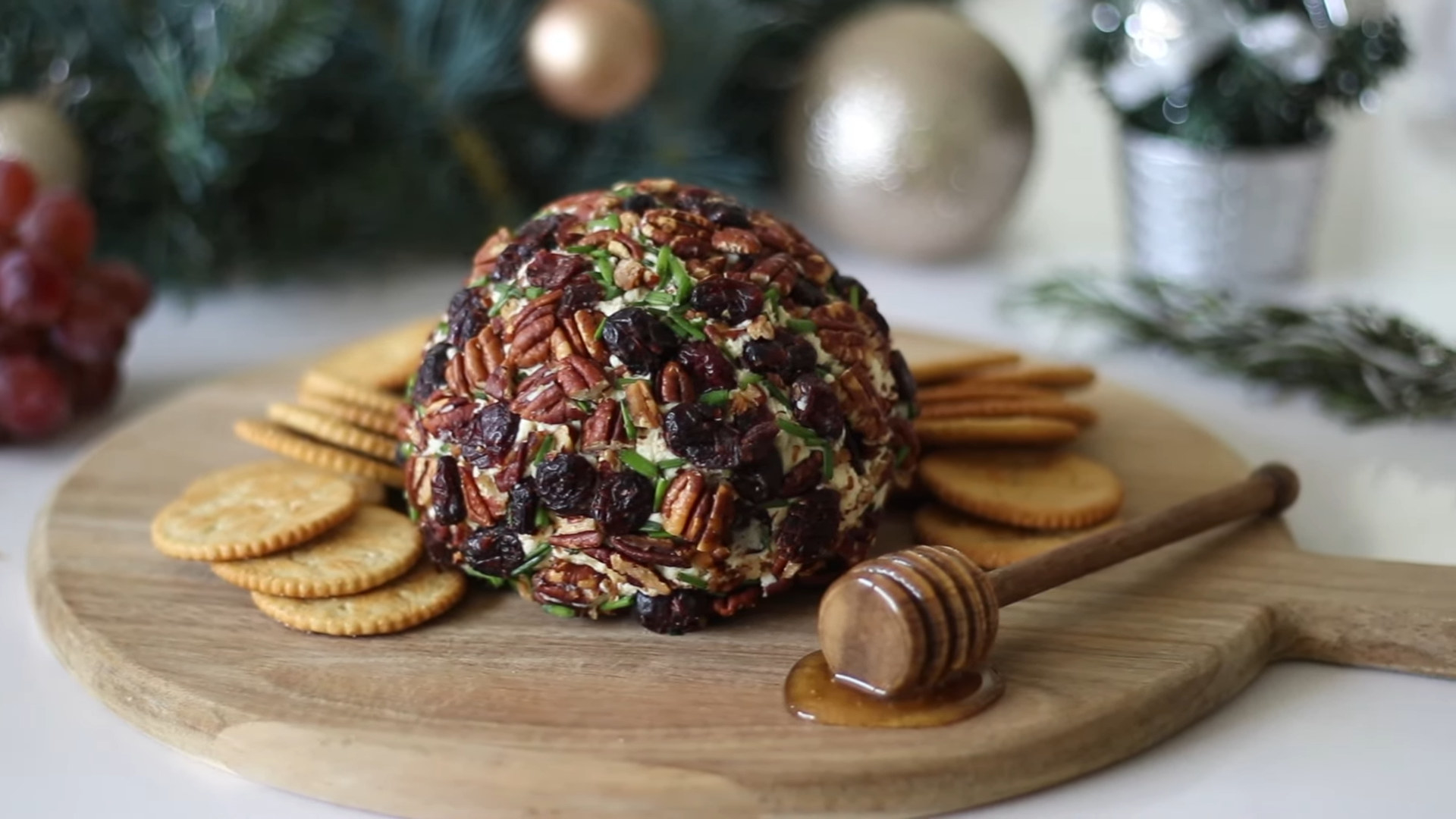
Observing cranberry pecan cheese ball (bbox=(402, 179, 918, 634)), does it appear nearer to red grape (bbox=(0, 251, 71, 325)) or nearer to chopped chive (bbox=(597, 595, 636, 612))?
chopped chive (bbox=(597, 595, 636, 612))

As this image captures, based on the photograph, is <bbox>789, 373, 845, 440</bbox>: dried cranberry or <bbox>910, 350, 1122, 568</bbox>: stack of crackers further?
<bbox>910, 350, 1122, 568</bbox>: stack of crackers

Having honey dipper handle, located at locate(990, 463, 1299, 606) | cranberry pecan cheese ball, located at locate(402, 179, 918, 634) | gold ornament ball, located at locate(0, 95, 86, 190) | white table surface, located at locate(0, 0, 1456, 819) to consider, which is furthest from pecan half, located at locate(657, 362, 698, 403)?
gold ornament ball, located at locate(0, 95, 86, 190)

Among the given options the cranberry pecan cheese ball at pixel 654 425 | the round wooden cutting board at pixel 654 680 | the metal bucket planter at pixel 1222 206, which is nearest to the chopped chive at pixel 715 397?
the cranberry pecan cheese ball at pixel 654 425

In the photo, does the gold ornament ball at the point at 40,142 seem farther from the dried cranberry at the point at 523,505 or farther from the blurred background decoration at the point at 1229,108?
the blurred background decoration at the point at 1229,108

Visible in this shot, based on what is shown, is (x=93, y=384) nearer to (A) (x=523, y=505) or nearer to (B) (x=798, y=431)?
(A) (x=523, y=505)

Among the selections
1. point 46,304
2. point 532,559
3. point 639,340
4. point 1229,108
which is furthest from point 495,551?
point 1229,108

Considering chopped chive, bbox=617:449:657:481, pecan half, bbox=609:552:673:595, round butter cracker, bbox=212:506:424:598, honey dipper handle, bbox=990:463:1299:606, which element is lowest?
round butter cracker, bbox=212:506:424:598
